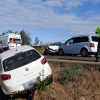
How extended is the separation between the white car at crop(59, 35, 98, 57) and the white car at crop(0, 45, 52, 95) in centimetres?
1199

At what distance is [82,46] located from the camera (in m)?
20.6

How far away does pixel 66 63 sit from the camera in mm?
11539

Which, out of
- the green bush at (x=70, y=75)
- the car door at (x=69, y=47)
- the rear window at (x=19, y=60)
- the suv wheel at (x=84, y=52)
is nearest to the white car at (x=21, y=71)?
the rear window at (x=19, y=60)

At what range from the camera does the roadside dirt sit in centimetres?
872

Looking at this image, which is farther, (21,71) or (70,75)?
(70,75)

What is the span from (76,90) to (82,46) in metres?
11.6

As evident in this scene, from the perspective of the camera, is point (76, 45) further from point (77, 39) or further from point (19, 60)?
point (19, 60)

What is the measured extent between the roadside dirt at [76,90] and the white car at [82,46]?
380 inches

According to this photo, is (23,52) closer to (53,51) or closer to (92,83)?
(92,83)

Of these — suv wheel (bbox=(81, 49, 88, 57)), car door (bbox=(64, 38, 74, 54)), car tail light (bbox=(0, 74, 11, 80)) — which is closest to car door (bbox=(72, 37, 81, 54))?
car door (bbox=(64, 38, 74, 54))

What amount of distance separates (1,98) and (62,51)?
14.5 m

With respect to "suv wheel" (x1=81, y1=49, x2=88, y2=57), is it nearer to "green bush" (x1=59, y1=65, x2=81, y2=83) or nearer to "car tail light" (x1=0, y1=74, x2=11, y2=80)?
"green bush" (x1=59, y1=65, x2=81, y2=83)

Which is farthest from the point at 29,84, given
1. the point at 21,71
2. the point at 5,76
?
the point at 5,76

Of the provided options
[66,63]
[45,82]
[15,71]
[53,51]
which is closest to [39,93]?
[45,82]
